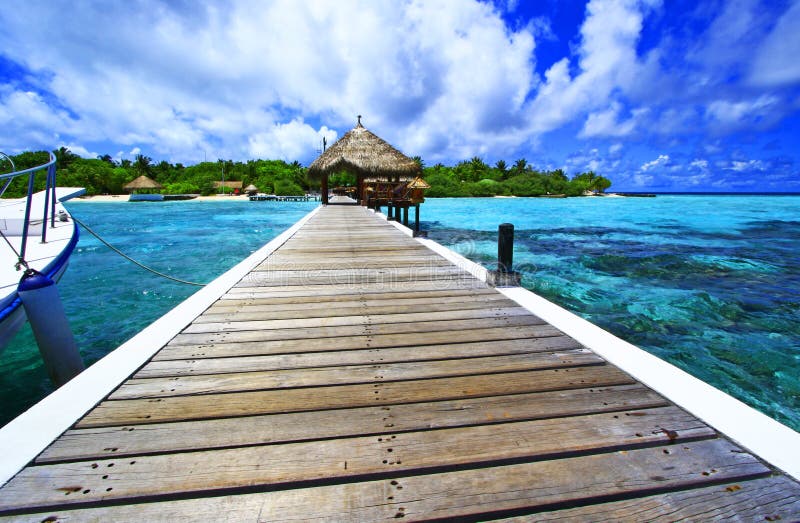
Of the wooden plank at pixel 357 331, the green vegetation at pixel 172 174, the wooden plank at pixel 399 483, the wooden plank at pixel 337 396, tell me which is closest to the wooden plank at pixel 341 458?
the wooden plank at pixel 399 483

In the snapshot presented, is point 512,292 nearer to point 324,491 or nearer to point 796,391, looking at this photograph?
point 324,491

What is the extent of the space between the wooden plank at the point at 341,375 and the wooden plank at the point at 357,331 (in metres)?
0.38

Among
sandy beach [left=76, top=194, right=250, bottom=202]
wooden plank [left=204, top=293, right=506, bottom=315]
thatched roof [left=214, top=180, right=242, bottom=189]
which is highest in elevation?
thatched roof [left=214, top=180, right=242, bottom=189]

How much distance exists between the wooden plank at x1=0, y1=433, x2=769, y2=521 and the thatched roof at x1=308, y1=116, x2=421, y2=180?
1529 centimetres

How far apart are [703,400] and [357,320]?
2.05 meters

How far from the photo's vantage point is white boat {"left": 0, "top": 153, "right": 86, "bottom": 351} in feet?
9.34

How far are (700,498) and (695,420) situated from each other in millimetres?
497

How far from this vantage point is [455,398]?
1795mm

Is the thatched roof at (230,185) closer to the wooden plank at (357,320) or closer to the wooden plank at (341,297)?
the wooden plank at (341,297)

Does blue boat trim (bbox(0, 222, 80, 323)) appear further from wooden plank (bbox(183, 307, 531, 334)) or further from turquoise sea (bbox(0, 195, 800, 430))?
wooden plank (bbox(183, 307, 531, 334))

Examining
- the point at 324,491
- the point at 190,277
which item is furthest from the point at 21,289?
the point at 190,277

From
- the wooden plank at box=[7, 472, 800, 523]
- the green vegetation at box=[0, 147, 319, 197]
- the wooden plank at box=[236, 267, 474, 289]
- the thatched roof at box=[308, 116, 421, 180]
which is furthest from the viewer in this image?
the green vegetation at box=[0, 147, 319, 197]

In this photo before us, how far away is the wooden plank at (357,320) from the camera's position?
8.68 ft

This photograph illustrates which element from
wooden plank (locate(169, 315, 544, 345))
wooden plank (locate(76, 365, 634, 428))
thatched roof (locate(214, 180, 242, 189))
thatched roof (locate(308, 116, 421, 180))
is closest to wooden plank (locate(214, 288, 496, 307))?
wooden plank (locate(169, 315, 544, 345))
